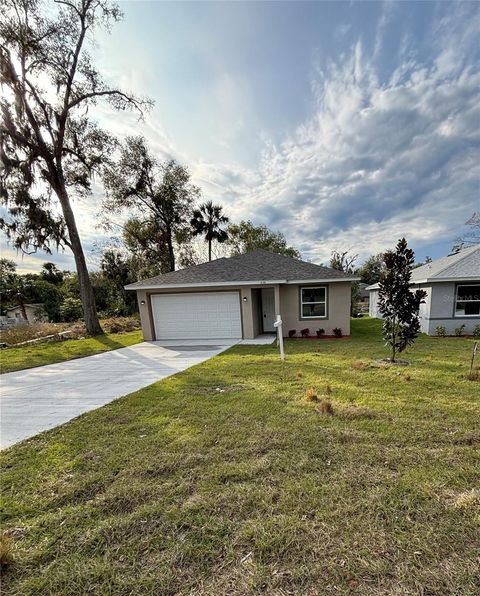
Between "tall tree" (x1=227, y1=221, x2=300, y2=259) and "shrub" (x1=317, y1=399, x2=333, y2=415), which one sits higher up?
"tall tree" (x1=227, y1=221, x2=300, y2=259)

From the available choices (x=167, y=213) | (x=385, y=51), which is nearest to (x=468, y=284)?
(x=385, y=51)

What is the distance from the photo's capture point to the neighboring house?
95.8ft

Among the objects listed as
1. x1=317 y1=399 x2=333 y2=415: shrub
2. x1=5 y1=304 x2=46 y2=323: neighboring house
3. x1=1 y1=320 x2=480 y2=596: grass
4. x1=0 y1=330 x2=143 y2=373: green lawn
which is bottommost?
x1=5 y1=304 x2=46 y2=323: neighboring house

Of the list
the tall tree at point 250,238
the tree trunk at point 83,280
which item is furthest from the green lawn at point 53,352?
the tall tree at point 250,238

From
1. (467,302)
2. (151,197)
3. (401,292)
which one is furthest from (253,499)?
(151,197)

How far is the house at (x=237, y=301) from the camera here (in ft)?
35.8

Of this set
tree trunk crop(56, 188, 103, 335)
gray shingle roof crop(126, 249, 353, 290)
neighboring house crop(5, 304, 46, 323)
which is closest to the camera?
gray shingle roof crop(126, 249, 353, 290)

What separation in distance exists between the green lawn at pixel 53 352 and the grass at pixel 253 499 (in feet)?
19.8

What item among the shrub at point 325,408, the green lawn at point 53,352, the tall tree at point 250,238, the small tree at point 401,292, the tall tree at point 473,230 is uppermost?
the tall tree at point 250,238

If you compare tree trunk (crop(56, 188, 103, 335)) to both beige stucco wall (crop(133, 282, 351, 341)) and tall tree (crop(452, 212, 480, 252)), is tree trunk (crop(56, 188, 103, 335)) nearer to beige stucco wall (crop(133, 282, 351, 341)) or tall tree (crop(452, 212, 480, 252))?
beige stucco wall (crop(133, 282, 351, 341))

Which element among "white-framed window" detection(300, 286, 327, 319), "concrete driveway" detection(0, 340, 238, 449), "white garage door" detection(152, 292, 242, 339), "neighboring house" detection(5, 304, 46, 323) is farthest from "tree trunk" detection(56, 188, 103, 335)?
"neighboring house" detection(5, 304, 46, 323)

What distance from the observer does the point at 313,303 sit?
446 inches

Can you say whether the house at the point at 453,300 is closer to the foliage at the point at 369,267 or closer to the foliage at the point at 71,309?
the foliage at the point at 71,309

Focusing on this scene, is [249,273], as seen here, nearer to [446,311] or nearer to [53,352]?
[446,311]
